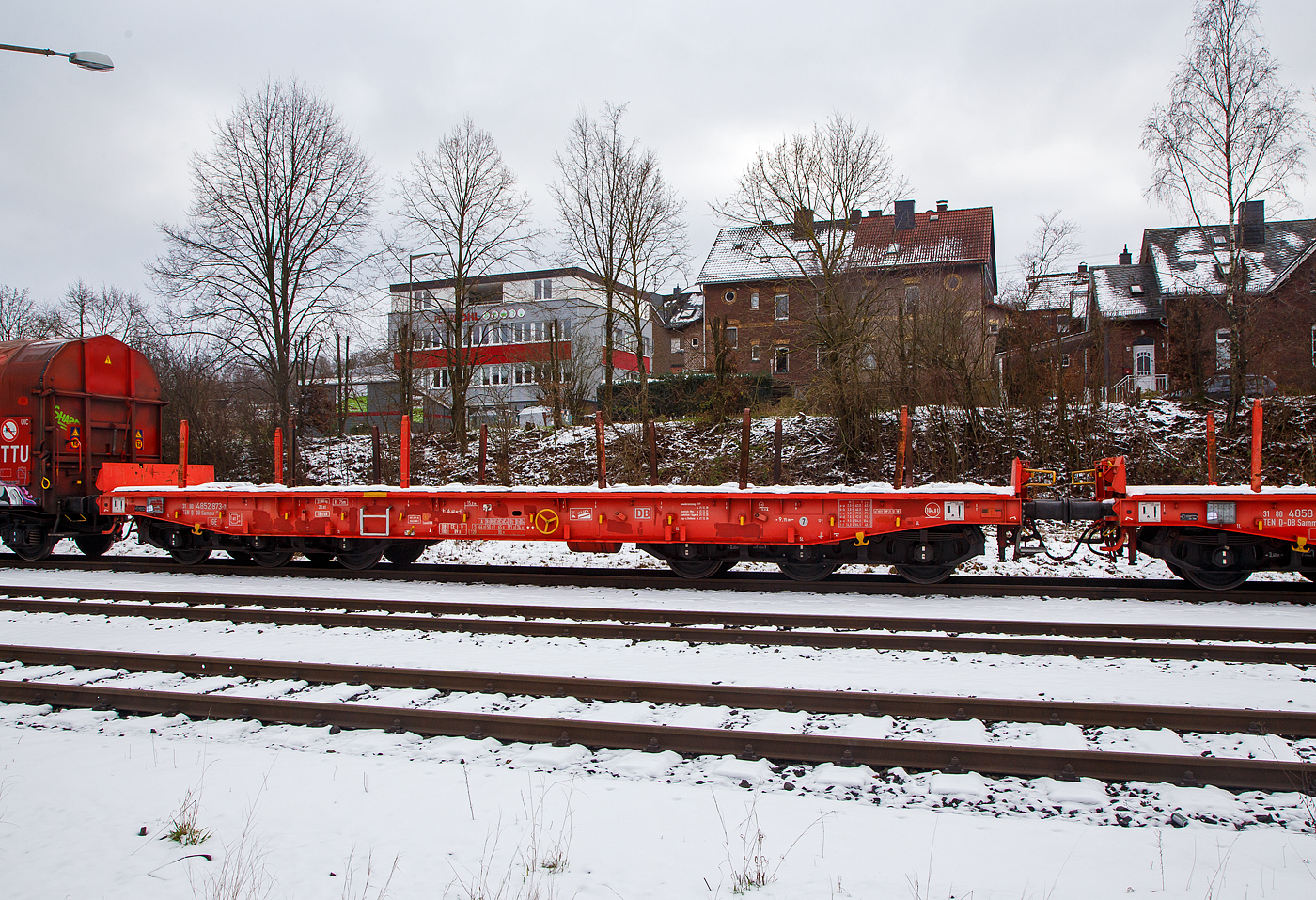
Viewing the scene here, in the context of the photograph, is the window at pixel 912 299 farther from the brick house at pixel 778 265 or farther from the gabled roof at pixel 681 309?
the gabled roof at pixel 681 309

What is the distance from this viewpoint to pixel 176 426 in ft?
78.5

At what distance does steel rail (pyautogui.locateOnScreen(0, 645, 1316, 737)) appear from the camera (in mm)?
4738

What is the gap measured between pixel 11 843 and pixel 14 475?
11659 mm

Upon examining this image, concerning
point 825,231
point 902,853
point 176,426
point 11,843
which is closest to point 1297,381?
point 825,231

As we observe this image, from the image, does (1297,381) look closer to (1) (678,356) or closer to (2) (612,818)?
(2) (612,818)

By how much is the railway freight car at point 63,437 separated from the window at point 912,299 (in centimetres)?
Result: 1741

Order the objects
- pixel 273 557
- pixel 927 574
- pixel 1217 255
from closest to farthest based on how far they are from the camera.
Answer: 1. pixel 927 574
2. pixel 273 557
3. pixel 1217 255

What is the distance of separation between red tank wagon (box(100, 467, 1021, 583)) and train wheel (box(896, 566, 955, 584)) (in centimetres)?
2

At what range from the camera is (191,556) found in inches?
489

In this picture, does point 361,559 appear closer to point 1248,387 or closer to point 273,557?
point 273,557

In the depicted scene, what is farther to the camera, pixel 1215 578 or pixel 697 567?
pixel 697 567

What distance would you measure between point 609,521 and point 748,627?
3.11m

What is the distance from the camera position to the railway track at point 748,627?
665 cm

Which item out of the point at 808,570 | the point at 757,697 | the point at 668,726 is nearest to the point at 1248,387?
the point at 808,570
